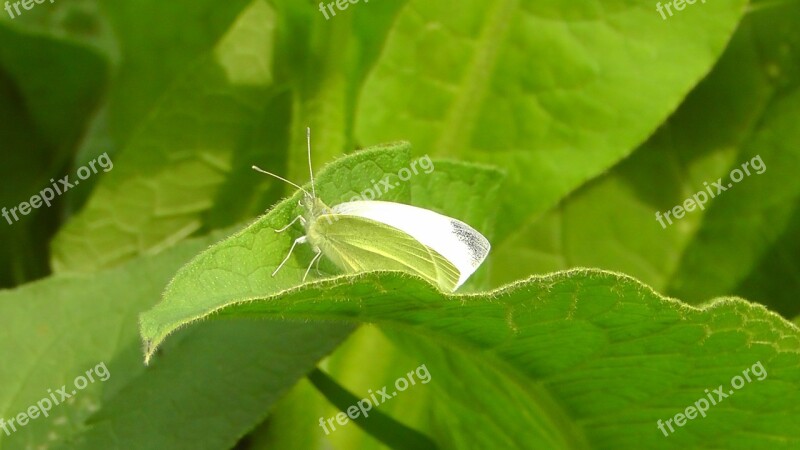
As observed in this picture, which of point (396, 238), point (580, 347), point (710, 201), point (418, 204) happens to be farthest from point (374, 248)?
point (710, 201)

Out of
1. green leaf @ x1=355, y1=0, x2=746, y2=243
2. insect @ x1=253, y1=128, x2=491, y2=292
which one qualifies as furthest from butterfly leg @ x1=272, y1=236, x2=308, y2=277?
green leaf @ x1=355, y1=0, x2=746, y2=243

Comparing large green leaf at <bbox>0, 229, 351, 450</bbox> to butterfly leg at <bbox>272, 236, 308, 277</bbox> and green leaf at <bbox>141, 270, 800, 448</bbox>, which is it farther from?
green leaf at <bbox>141, 270, 800, 448</bbox>

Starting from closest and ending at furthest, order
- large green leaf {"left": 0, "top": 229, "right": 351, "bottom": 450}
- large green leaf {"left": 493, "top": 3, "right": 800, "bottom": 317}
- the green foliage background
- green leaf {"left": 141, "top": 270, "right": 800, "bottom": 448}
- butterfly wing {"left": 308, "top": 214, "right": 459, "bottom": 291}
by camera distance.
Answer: green leaf {"left": 141, "top": 270, "right": 800, "bottom": 448}
the green foliage background
large green leaf {"left": 0, "top": 229, "right": 351, "bottom": 450}
butterfly wing {"left": 308, "top": 214, "right": 459, "bottom": 291}
large green leaf {"left": 493, "top": 3, "right": 800, "bottom": 317}

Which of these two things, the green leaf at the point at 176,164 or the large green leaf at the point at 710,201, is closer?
the green leaf at the point at 176,164

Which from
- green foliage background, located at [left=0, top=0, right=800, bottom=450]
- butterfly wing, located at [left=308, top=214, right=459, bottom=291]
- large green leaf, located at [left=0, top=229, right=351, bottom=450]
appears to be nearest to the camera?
green foliage background, located at [left=0, top=0, right=800, bottom=450]

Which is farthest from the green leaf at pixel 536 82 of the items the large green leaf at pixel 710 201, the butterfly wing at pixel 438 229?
the butterfly wing at pixel 438 229

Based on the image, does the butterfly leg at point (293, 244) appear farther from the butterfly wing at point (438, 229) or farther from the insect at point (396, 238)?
the butterfly wing at point (438, 229)

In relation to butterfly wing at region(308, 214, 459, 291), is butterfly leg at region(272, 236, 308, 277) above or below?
above

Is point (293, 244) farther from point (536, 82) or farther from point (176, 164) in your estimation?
point (536, 82)
